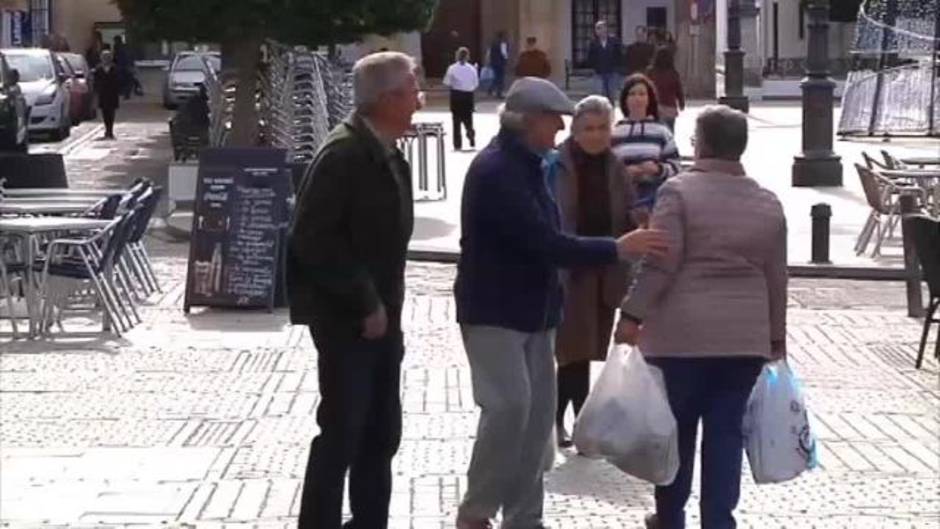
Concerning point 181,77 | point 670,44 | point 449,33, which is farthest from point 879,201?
point 449,33

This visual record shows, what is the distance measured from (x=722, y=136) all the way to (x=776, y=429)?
111cm

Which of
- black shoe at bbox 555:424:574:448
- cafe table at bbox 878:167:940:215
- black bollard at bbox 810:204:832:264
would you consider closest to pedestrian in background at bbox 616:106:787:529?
black shoe at bbox 555:424:574:448

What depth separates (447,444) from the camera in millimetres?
10383

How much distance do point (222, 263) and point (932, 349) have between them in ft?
17.2

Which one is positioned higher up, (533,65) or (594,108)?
(594,108)

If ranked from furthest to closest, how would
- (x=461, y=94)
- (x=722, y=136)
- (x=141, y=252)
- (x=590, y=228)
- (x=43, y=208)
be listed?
1. (x=461, y=94)
2. (x=141, y=252)
3. (x=43, y=208)
4. (x=590, y=228)
5. (x=722, y=136)

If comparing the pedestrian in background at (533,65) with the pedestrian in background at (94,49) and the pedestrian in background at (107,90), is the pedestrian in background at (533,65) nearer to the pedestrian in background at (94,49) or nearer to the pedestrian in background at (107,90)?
the pedestrian in background at (107,90)

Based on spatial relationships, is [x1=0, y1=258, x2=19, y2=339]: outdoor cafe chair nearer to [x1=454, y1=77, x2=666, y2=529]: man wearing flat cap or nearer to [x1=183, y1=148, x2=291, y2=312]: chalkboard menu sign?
[x1=183, y1=148, x2=291, y2=312]: chalkboard menu sign

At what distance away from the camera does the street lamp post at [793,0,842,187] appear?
25.5 meters

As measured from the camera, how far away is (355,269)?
7.38 meters

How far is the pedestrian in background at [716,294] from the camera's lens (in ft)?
24.8

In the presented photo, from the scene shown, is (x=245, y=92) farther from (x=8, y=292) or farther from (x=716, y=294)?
(x=716, y=294)

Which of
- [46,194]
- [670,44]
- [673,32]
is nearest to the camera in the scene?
[46,194]

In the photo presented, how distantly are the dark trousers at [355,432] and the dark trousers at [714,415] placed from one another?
986 millimetres
